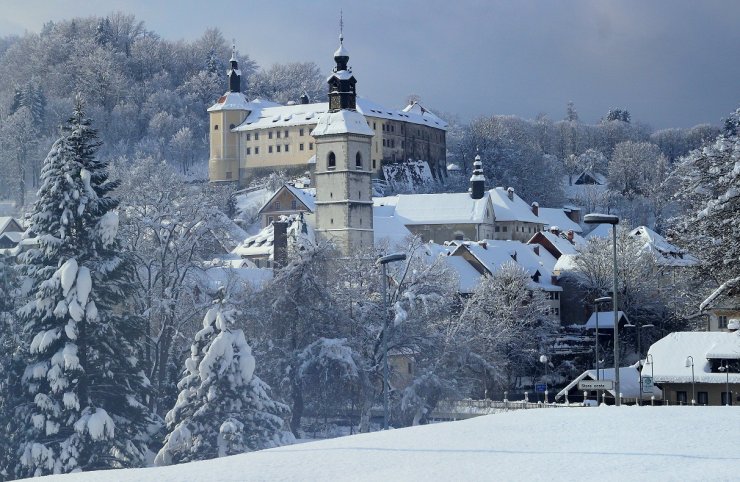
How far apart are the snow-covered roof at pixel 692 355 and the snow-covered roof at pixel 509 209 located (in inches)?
2614

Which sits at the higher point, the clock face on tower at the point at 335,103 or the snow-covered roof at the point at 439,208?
the clock face on tower at the point at 335,103

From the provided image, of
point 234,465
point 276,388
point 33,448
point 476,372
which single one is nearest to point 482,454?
point 234,465

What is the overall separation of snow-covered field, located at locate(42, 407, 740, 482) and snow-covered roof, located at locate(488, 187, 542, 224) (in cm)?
10288

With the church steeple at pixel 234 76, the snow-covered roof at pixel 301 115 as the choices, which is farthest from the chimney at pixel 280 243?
the church steeple at pixel 234 76

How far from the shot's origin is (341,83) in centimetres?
9481

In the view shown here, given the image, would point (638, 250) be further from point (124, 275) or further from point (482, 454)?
point (482, 454)

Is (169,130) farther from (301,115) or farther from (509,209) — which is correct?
(509,209)

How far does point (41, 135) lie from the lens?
162375 millimetres

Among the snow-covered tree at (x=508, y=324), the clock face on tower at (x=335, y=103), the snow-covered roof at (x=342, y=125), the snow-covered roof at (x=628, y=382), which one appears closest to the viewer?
the snow-covered roof at (x=628, y=382)

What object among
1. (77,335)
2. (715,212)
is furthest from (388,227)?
(715,212)

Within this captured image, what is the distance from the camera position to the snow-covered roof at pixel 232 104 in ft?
490

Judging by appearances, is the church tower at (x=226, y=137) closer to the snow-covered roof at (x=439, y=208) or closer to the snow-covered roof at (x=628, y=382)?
the snow-covered roof at (x=439, y=208)

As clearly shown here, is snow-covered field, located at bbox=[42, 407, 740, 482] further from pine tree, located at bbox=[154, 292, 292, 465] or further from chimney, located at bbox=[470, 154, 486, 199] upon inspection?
chimney, located at bbox=[470, 154, 486, 199]

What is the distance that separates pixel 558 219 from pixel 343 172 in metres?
49.0
